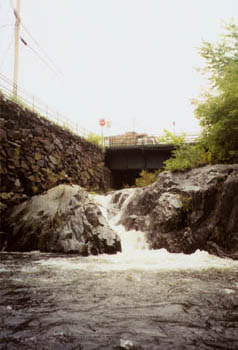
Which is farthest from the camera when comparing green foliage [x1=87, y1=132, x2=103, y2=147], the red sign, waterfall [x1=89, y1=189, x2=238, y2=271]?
the red sign

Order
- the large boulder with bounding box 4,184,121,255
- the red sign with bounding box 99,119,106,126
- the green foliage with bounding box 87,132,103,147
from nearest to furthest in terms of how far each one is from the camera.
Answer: the large boulder with bounding box 4,184,121,255, the green foliage with bounding box 87,132,103,147, the red sign with bounding box 99,119,106,126

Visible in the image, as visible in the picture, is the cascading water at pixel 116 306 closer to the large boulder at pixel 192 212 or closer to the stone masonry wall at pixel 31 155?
the large boulder at pixel 192 212

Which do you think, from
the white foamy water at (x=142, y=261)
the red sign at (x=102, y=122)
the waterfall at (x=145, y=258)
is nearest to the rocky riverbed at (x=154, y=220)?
the waterfall at (x=145, y=258)

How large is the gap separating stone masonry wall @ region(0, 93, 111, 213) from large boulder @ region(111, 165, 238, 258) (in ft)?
13.2

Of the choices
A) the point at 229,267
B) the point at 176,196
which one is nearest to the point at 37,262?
the point at 229,267

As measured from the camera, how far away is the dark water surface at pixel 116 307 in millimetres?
2760

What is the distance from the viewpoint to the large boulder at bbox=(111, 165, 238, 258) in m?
9.10

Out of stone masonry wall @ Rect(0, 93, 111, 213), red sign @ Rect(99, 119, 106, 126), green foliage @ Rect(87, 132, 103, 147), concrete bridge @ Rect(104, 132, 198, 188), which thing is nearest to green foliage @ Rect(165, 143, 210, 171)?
stone masonry wall @ Rect(0, 93, 111, 213)

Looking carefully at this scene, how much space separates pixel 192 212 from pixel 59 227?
4434 mm

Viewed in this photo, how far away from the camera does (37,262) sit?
6.94 m

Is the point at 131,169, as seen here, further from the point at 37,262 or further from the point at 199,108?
the point at 37,262

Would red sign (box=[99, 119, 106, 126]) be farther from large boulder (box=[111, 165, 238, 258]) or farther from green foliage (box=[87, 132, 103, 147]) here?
large boulder (box=[111, 165, 238, 258])

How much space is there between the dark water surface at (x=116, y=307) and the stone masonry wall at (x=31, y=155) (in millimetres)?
4785

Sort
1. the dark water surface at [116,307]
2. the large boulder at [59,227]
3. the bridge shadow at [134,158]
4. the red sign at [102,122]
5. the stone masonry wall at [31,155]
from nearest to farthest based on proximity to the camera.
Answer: the dark water surface at [116,307] < the large boulder at [59,227] < the stone masonry wall at [31,155] < the bridge shadow at [134,158] < the red sign at [102,122]
